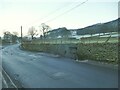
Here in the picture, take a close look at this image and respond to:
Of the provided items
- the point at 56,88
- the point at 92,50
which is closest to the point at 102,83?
the point at 56,88

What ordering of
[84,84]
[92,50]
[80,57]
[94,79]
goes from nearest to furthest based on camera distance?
[84,84]
[94,79]
[92,50]
[80,57]

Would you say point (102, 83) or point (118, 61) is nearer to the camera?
point (102, 83)

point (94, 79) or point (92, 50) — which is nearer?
point (94, 79)

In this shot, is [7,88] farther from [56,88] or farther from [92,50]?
[92,50]

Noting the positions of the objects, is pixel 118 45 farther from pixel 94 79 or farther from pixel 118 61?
pixel 94 79

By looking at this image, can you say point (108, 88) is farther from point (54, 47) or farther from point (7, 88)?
point (54, 47)

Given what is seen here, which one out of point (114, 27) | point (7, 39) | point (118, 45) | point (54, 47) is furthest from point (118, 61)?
point (7, 39)

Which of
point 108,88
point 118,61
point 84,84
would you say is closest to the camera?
point 108,88

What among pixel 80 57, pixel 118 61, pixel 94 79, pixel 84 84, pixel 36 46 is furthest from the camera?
pixel 36 46

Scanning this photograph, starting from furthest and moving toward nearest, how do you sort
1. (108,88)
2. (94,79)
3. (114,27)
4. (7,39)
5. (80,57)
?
(7,39) → (114,27) → (80,57) → (94,79) → (108,88)

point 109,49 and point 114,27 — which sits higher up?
point 114,27

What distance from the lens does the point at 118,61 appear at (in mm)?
22656

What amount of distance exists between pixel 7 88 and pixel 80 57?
19079mm

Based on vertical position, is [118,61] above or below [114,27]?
below
